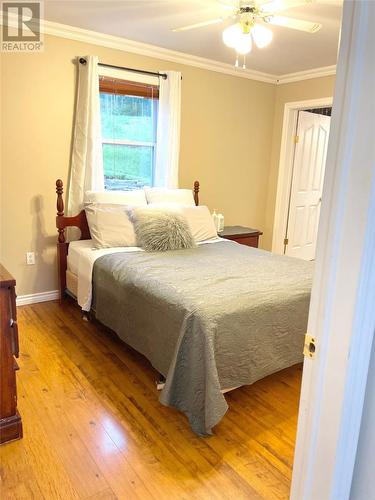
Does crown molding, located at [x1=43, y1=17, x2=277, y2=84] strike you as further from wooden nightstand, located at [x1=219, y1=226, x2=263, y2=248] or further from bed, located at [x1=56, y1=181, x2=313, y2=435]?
bed, located at [x1=56, y1=181, x2=313, y2=435]

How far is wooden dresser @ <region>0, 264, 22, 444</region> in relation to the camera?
1654mm

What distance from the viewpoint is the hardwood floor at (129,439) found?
1.56 metres

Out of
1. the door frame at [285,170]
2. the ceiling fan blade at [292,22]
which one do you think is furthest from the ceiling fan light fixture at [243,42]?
the door frame at [285,170]

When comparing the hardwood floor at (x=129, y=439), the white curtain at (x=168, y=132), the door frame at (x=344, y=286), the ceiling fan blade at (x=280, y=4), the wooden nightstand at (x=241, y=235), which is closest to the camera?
the door frame at (x=344, y=286)

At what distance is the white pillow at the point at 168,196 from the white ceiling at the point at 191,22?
1360mm

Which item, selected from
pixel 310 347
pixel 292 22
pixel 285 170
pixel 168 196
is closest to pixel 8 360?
pixel 310 347

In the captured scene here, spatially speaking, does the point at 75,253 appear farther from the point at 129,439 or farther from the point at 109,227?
the point at 129,439

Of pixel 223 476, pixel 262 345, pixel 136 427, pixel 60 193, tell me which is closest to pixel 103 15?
pixel 60 193

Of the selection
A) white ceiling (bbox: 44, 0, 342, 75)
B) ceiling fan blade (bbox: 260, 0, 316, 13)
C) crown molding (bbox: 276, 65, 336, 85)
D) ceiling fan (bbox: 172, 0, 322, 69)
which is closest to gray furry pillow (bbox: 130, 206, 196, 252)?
ceiling fan (bbox: 172, 0, 322, 69)

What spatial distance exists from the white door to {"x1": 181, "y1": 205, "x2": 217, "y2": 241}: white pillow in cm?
181

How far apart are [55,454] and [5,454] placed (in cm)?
22

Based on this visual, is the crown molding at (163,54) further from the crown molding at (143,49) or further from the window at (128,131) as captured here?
the window at (128,131)

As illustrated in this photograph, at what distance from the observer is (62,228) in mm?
3301

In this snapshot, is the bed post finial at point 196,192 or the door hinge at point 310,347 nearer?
the door hinge at point 310,347
